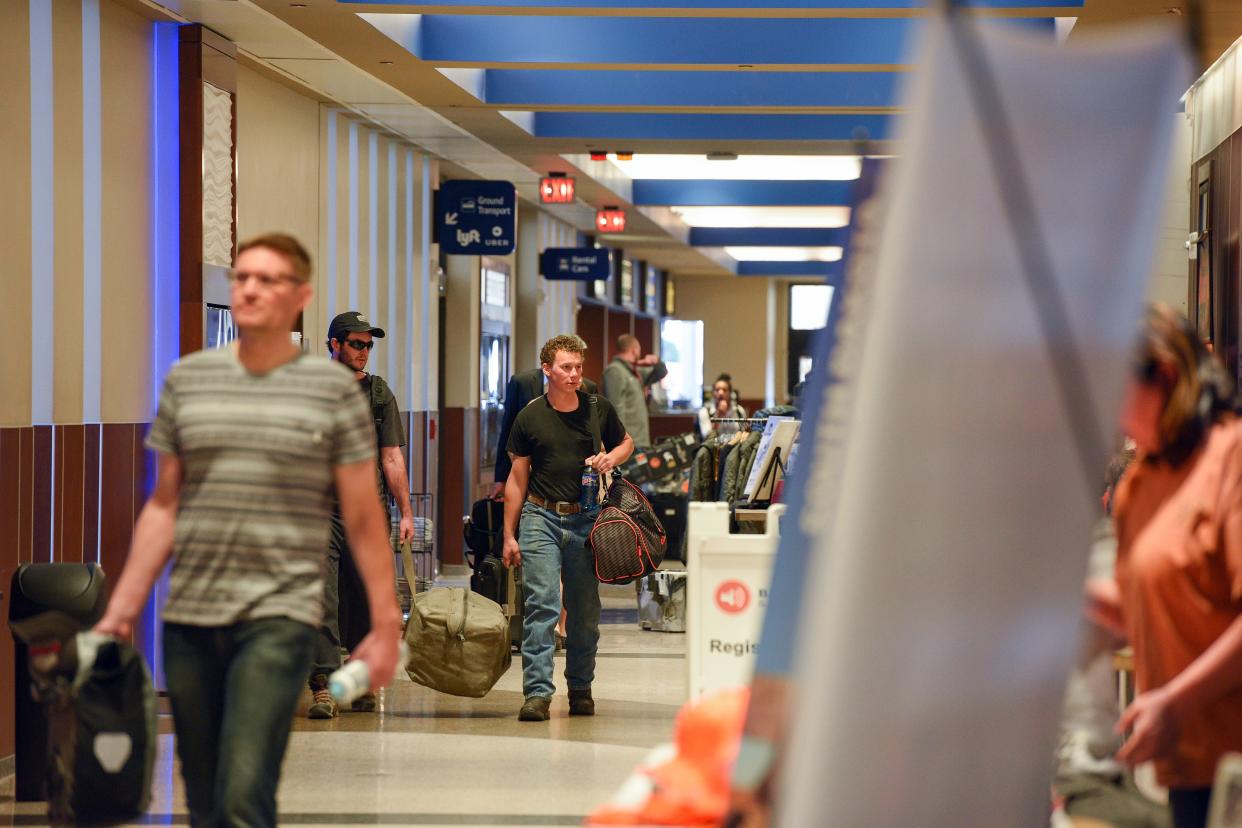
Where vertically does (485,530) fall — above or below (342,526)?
below

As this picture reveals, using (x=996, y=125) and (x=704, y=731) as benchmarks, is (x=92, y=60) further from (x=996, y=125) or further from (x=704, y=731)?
(x=996, y=125)

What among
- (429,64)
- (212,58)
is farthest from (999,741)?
(429,64)

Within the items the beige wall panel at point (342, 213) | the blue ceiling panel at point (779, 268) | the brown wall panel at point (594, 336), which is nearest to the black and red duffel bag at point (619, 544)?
the beige wall panel at point (342, 213)

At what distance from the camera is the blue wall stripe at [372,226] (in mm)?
12680

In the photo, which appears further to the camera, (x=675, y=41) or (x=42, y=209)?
(x=675, y=41)

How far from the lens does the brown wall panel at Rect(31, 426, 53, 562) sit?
6809 mm

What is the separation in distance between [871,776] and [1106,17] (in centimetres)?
679

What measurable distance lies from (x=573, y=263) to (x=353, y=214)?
6.99 metres

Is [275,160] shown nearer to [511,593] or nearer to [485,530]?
[485,530]

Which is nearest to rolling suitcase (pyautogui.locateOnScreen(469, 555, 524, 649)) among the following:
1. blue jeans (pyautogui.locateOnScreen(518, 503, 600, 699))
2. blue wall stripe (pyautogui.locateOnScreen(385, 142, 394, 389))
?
blue jeans (pyautogui.locateOnScreen(518, 503, 600, 699))

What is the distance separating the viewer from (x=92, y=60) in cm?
745

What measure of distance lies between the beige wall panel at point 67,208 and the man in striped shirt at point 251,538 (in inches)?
135

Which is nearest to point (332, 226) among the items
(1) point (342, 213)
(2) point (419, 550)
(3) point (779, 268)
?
(1) point (342, 213)

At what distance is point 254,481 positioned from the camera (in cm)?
380
